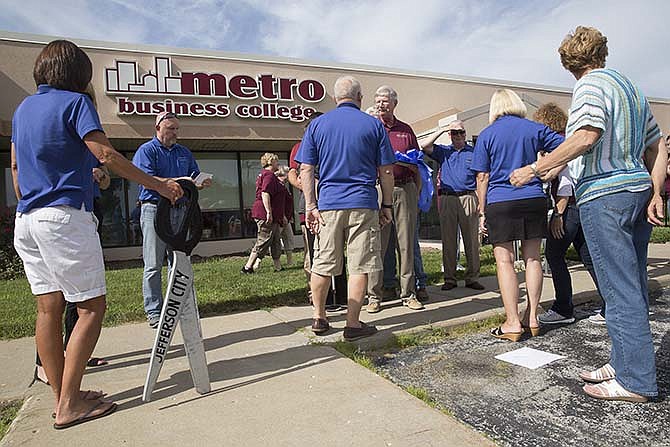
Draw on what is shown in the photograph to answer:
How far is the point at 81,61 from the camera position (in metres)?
2.69

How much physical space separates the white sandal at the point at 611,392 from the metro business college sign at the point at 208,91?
11496mm

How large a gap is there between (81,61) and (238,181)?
1178cm

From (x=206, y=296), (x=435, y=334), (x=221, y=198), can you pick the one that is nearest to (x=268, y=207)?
(x=206, y=296)

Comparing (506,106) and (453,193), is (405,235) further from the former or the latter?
(506,106)

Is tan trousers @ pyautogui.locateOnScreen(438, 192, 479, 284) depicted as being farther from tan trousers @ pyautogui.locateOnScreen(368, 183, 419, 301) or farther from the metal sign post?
the metal sign post

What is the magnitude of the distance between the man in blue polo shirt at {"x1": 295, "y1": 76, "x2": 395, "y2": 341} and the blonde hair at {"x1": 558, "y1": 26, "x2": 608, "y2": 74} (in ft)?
4.76

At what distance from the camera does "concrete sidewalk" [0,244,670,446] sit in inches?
89.0

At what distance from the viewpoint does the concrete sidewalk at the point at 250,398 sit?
2.26 meters

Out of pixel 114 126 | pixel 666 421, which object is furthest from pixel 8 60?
pixel 666 421

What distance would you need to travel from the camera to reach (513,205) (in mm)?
3643

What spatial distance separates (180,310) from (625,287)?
2.39 m

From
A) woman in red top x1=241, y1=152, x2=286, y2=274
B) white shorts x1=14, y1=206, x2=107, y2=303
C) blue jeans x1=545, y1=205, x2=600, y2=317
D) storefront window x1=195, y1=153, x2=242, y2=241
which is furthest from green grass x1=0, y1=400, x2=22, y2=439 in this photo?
storefront window x1=195, y1=153, x2=242, y2=241

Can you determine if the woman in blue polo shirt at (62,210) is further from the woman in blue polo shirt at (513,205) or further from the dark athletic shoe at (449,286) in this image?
the dark athletic shoe at (449,286)

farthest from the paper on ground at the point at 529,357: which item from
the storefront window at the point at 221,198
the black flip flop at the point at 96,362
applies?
the storefront window at the point at 221,198
